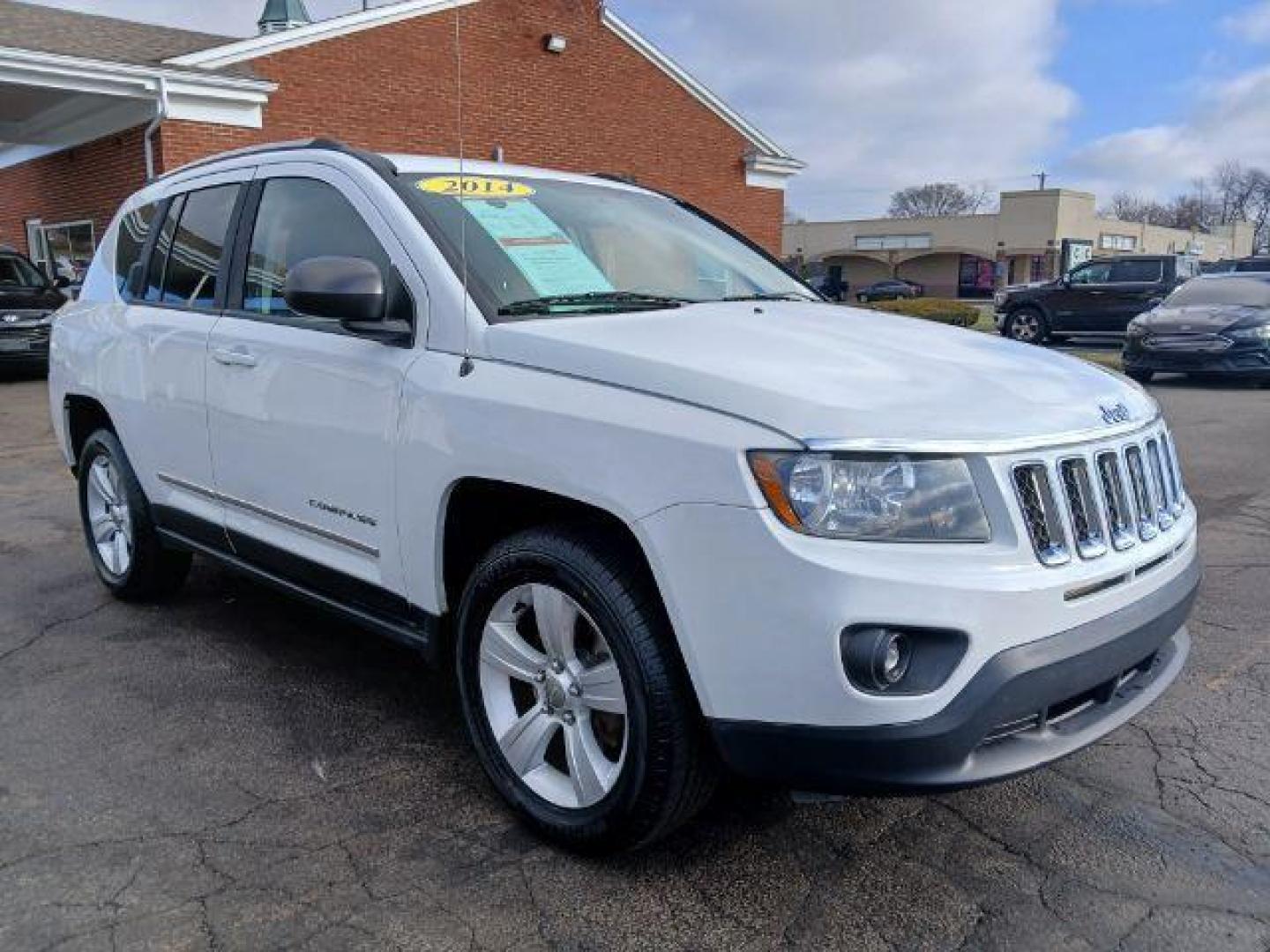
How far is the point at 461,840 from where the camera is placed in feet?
9.57

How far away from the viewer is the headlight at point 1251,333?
533 inches

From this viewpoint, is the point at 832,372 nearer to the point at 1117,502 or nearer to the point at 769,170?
the point at 1117,502

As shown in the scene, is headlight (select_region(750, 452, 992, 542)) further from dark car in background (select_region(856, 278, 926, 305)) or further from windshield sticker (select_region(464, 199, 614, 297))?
dark car in background (select_region(856, 278, 926, 305))

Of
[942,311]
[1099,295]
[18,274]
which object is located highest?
[18,274]

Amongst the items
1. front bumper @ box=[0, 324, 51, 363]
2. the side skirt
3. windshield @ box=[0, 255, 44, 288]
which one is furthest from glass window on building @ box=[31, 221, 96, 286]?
the side skirt

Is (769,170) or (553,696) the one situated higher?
(769,170)

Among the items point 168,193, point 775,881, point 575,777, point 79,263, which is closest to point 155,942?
point 575,777

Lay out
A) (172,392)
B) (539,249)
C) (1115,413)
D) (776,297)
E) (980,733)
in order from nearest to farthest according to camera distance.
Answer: (980,733)
(1115,413)
(539,249)
(776,297)
(172,392)

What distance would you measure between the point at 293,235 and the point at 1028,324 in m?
19.2

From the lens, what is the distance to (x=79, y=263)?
17.0 m

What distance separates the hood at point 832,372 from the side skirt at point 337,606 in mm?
878

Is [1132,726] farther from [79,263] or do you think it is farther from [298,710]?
[79,263]

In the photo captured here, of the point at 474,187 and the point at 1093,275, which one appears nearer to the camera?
the point at 474,187

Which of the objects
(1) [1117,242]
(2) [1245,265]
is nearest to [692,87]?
(2) [1245,265]
